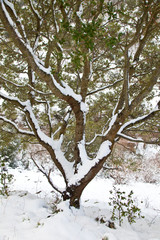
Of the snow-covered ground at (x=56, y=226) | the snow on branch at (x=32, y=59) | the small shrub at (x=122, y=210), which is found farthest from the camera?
the small shrub at (x=122, y=210)

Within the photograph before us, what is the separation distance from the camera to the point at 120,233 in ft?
7.83

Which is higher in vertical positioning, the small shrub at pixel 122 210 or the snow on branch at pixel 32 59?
the snow on branch at pixel 32 59

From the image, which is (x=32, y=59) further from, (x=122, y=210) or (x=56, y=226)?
(x=122, y=210)

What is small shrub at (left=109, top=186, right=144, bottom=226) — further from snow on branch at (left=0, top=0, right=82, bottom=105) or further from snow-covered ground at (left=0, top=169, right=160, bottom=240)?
snow on branch at (left=0, top=0, right=82, bottom=105)

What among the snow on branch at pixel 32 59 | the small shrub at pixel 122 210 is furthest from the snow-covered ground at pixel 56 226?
the snow on branch at pixel 32 59

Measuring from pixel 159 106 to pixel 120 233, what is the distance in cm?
211

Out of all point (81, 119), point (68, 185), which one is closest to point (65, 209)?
point (68, 185)

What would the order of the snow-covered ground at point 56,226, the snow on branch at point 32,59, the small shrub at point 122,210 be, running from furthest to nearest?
the small shrub at point 122,210
the snow on branch at point 32,59
the snow-covered ground at point 56,226

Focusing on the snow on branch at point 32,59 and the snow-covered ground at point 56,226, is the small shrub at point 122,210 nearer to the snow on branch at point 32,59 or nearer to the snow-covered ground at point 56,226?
the snow-covered ground at point 56,226

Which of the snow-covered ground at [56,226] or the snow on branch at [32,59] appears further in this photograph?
the snow on branch at [32,59]

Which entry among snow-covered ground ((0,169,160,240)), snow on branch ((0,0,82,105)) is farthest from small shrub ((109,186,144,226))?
snow on branch ((0,0,82,105))

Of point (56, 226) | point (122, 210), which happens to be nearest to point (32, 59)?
point (56, 226)

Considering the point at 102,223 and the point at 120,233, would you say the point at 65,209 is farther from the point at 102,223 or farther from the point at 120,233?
the point at 120,233

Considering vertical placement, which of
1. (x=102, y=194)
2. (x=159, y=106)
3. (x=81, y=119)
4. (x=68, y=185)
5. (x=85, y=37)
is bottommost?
(x=102, y=194)
